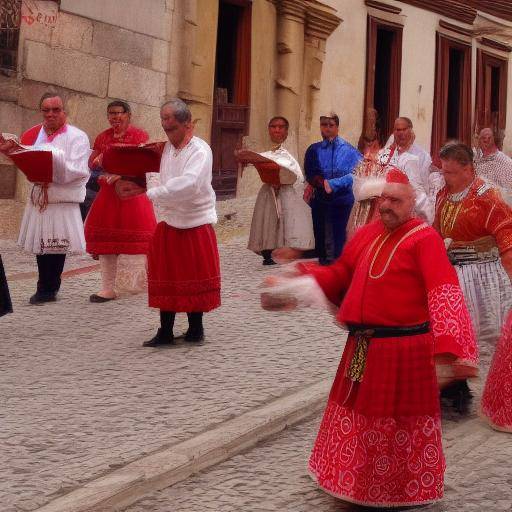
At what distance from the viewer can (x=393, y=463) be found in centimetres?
540

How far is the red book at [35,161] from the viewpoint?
33.1 feet

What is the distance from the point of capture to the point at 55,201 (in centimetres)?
1050

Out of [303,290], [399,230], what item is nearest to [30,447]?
[303,290]

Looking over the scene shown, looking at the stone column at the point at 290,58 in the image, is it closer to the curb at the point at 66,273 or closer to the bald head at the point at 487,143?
the curb at the point at 66,273

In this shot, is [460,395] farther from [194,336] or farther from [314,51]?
[314,51]

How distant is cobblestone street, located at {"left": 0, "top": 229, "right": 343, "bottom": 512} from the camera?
5.96 meters

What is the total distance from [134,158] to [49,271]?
1.98 m

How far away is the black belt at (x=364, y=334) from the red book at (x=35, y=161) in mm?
5135

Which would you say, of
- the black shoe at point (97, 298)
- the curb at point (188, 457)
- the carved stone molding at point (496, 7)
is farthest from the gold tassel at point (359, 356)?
the carved stone molding at point (496, 7)

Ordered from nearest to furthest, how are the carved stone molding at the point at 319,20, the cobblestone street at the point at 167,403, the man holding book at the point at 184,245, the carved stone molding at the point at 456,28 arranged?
the cobblestone street at the point at 167,403 → the man holding book at the point at 184,245 → the carved stone molding at the point at 319,20 → the carved stone molding at the point at 456,28

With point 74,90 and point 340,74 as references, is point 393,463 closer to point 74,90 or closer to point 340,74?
point 74,90

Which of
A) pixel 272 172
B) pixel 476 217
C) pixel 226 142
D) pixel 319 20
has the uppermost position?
pixel 319 20

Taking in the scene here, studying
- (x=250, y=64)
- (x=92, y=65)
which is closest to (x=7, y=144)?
(x=92, y=65)

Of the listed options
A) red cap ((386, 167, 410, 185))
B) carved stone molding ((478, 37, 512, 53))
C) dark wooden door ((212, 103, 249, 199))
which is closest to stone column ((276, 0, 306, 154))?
dark wooden door ((212, 103, 249, 199))
